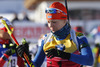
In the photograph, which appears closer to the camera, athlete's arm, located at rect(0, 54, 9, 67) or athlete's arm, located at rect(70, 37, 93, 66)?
athlete's arm, located at rect(70, 37, 93, 66)

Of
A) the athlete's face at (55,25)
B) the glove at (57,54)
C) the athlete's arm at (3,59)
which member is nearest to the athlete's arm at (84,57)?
the glove at (57,54)

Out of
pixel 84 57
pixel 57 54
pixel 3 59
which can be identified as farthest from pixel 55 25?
pixel 3 59

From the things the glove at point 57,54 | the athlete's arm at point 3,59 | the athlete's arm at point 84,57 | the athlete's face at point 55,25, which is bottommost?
the athlete's arm at point 3,59

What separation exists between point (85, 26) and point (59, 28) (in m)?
14.1

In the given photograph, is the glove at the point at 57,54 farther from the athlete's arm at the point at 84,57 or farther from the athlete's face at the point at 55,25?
the athlete's face at the point at 55,25

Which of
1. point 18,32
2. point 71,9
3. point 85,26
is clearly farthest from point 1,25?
point 71,9

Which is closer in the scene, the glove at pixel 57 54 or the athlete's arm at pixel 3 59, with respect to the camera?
the glove at pixel 57 54

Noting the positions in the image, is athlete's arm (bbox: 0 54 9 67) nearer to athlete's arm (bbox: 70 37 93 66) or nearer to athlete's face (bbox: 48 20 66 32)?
athlete's face (bbox: 48 20 66 32)

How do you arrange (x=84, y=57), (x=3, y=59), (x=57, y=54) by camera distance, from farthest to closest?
(x=3, y=59)
(x=84, y=57)
(x=57, y=54)

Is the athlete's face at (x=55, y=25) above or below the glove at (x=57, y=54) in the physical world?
above

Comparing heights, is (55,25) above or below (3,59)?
above

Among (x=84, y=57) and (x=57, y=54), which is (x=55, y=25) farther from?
(x=84, y=57)

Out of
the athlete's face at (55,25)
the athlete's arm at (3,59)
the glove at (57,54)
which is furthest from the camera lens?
the athlete's arm at (3,59)

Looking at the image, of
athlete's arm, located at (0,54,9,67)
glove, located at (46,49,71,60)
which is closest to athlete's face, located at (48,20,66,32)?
glove, located at (46,49,71,60)
